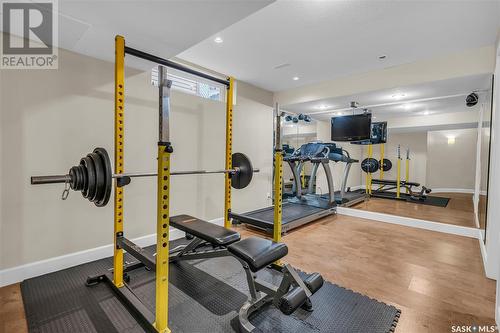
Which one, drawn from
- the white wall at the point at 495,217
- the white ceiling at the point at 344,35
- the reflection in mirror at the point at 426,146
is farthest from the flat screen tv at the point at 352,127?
the white wall at the point at 495,217

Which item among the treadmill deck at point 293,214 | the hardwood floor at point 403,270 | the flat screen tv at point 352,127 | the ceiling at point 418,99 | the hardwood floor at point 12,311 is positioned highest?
the ceiling at point 418,99

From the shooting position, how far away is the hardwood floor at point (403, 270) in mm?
1832

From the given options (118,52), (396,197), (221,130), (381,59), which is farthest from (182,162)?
(396,197)

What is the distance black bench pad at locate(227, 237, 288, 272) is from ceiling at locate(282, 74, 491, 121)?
11.9ft

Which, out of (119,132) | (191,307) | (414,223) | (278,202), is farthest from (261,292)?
(414,223)

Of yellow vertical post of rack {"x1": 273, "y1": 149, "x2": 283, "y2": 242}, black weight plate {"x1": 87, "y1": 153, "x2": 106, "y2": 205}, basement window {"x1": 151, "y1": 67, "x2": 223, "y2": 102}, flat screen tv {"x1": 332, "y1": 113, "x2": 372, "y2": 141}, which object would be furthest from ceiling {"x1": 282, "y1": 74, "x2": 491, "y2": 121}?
black weight plate {"x1": 87, "y1": 153, "x2": 106, "y2": 205}

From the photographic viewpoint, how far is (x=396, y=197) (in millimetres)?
6832

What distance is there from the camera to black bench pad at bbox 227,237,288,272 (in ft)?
5.13

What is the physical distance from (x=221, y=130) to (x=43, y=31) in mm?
2462

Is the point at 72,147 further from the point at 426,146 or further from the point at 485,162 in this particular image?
the point at 426,146

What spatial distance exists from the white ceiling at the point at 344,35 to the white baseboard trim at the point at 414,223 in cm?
286

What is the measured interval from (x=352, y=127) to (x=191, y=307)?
4657 millimetres

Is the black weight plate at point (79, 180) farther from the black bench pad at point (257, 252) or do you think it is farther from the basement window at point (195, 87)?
the basement window at point (195, 87)

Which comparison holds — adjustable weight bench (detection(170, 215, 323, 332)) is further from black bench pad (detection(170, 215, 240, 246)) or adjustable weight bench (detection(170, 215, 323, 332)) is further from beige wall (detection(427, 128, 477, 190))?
beige wall (detection(427, 128, 477, 190))
